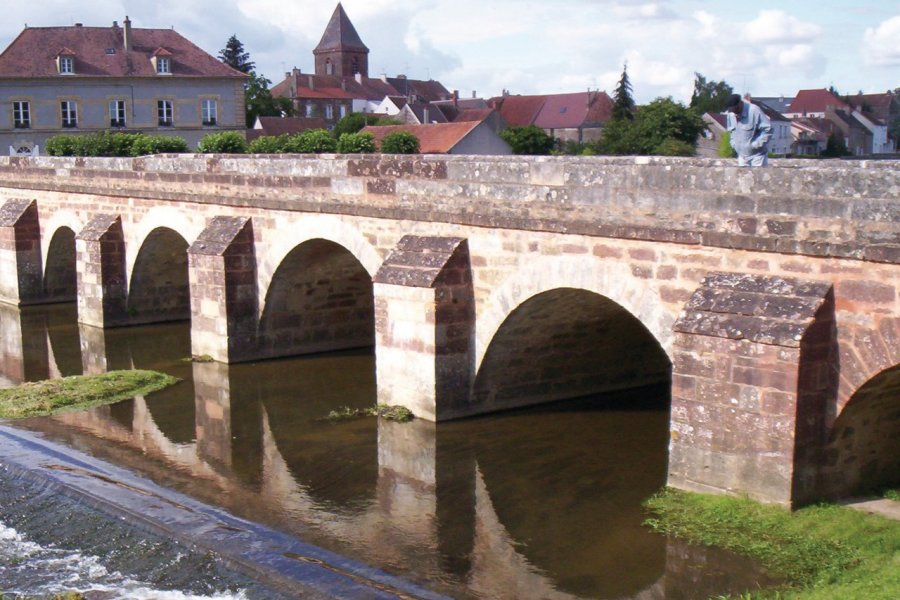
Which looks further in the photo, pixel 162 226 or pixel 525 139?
pixel 525 139

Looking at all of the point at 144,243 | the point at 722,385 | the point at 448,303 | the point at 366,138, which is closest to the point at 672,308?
the point at 722,385

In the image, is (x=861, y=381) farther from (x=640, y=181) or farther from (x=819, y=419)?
(x=640, y=181)

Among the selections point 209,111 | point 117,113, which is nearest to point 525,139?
point 209,111

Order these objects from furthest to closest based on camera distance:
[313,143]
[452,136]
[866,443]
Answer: [452,136] → [313,143] → [866,443]

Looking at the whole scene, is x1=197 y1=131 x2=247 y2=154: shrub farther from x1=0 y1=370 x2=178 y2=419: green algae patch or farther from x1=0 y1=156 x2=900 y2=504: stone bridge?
x1=0 y1=370 x2=178 y2=419: green algae patch

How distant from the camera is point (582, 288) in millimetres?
10516

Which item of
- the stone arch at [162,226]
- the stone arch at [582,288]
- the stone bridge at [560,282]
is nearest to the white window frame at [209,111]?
the stone bridge at [560,282]

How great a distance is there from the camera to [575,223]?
10.5 m

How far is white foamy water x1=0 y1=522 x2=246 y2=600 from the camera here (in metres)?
7.58

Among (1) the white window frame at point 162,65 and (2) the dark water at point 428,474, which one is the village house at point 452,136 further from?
(2) the dark water at point 428,474

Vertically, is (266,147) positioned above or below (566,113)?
below

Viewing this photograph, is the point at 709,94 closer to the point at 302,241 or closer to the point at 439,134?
the point at 439,134

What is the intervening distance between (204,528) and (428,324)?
13.7 ft

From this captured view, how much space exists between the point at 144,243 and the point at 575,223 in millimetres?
10714
